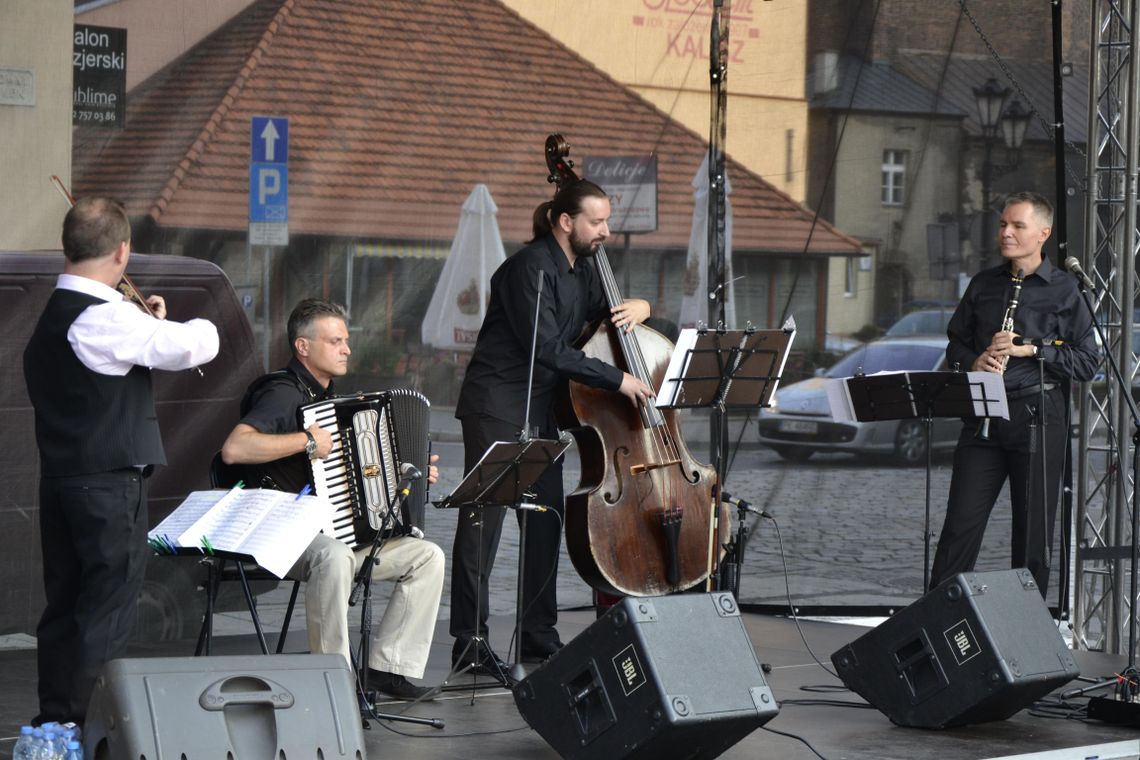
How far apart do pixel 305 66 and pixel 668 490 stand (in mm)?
A: 2138

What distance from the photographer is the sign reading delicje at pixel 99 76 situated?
5.39 meters

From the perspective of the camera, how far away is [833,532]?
7.16 metres

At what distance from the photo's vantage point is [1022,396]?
577cm

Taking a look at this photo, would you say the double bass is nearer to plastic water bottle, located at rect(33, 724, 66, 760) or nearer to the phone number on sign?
the phone number on sign

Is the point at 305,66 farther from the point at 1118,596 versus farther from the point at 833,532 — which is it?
the point at 1118,596

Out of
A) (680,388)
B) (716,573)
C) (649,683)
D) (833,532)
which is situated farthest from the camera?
(833,532)

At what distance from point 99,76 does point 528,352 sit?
177 centimetres

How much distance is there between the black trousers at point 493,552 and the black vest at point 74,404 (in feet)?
4.93

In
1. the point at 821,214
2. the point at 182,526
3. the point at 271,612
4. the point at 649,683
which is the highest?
the point at 821,214

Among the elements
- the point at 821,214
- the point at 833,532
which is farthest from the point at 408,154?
the point at 833,532

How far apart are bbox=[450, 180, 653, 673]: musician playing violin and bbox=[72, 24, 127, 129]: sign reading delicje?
1.46m

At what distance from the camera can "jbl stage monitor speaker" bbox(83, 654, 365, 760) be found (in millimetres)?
3377

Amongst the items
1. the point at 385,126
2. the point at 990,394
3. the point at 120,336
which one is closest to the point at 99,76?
the point at 385,126

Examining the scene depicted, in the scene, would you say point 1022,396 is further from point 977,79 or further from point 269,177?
point 269,177
